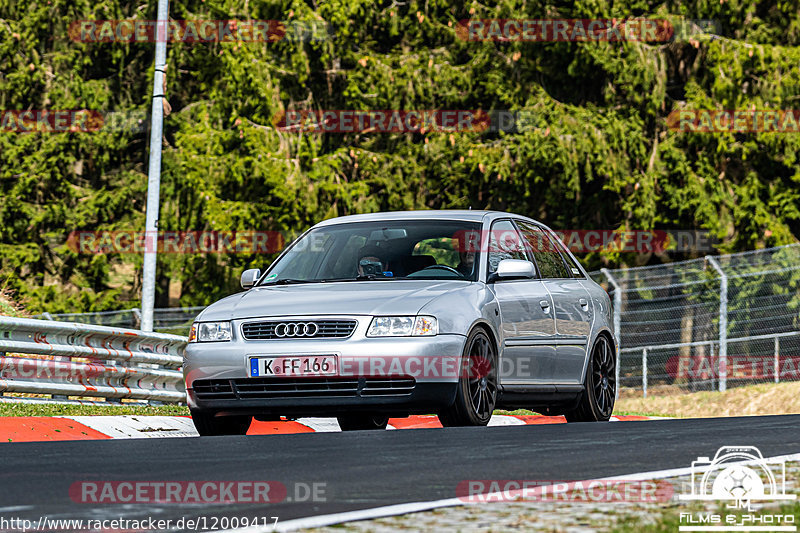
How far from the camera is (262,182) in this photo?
29938mm

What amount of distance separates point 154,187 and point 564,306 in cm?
1061

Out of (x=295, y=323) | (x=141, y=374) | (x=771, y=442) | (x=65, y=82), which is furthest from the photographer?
(x=65, y=82)

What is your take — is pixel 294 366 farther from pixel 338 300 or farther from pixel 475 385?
pixel 475 385

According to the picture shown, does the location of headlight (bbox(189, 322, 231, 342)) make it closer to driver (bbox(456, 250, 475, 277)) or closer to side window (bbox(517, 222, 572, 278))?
driver (bbox(456, 250, 475, 277))

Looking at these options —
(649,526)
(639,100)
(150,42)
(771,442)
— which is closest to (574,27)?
(639,100)

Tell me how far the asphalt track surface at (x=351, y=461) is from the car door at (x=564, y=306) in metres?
1.74

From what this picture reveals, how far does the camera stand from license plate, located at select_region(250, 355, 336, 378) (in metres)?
8.88

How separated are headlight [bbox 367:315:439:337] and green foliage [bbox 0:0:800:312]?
19.6 meters

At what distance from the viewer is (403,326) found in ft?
29.3

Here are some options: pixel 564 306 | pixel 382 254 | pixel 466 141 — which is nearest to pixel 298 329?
pixel 382 254

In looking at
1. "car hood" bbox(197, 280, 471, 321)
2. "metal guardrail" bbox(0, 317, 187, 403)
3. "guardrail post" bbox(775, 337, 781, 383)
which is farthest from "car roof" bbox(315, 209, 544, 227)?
"guardrail post" bbox(775, 337, 781, 383)

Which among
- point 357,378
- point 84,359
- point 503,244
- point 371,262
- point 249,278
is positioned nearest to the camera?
point 357,378

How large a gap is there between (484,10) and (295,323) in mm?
22199

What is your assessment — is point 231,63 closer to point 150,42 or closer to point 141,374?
point 150,42
